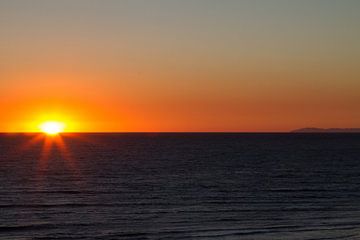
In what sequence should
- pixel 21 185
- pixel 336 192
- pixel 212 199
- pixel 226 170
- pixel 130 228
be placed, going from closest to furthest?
pixel 130 228
pixel 212 199
pixel 336 192
pixel 21 185
pixel 226 170

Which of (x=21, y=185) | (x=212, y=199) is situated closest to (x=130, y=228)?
(x=212, y=199)

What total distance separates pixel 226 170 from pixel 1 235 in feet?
228

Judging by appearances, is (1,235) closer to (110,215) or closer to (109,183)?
(110,215)

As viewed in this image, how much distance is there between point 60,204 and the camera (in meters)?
57.7

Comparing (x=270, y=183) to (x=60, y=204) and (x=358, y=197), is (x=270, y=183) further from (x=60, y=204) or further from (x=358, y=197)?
(x=60, y=204)

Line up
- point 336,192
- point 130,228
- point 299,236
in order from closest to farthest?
Result: point 299,236 < point 130,228 < point 336,192

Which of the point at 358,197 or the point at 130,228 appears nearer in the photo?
the point at 130,228

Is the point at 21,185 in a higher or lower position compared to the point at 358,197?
higher

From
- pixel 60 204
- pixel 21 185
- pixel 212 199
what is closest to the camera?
pixel 60 204

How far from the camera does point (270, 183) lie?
265ft

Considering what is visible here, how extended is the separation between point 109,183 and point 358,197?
33.2 metres

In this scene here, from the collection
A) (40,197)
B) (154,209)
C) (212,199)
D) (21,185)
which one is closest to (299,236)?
(154,209)

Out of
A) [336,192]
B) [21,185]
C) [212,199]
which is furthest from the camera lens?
[21,185]

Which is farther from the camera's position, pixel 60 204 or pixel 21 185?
pixel 21 185
